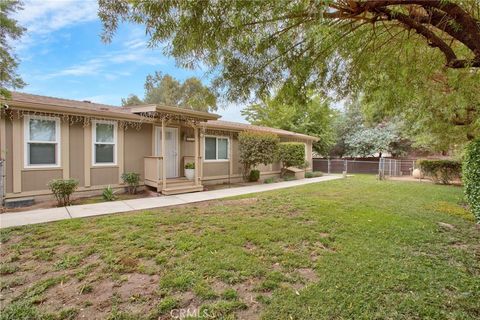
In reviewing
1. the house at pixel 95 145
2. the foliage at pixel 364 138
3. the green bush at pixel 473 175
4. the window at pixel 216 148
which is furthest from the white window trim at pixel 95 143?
the foliage at pixel 364 138

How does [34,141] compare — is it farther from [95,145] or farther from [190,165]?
[190,165]

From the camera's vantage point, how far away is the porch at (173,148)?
8.56 metres

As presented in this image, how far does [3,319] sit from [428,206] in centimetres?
903

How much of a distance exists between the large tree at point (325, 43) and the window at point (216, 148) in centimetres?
700

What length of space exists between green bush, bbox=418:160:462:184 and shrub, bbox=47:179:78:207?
619 inches

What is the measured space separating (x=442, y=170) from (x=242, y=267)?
1390 cm

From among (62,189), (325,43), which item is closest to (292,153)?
(325,43)

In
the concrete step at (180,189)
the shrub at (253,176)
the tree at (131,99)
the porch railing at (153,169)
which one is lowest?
the concrete step at (180,189)

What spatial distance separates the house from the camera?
22.0 feet

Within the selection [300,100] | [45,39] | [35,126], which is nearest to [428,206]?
[300,100]

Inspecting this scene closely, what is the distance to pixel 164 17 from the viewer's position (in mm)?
2768

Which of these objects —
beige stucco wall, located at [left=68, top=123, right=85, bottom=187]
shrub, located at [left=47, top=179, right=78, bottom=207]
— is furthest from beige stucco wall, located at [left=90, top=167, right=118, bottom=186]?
shrub, located at [left=47, top=179, right=78, bottom=207]

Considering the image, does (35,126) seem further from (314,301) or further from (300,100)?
(314,301)

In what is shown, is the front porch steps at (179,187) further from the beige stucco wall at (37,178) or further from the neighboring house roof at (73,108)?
the beige stucco wall at (37,178)
